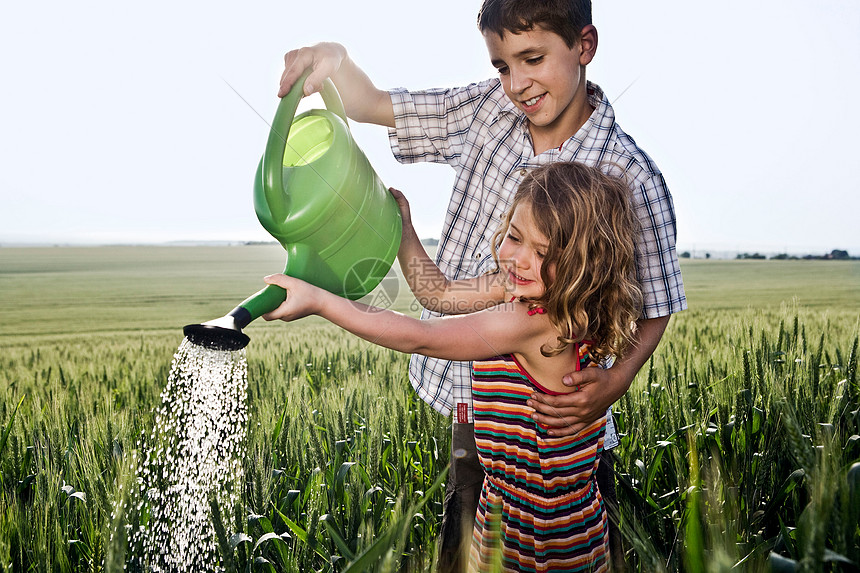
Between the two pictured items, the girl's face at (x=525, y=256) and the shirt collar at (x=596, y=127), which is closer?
the girl's face at (x=525, y=256)

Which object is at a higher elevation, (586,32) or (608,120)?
(586,32)

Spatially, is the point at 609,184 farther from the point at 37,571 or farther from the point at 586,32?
the point at 37,571

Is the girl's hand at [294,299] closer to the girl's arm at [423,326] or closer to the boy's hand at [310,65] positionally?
the girl's arm at [423,326]

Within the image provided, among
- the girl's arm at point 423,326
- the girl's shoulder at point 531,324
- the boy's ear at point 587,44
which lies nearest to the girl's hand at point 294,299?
the girl's arm at point 423,326

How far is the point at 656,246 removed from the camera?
1444 mm

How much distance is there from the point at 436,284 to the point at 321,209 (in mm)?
413

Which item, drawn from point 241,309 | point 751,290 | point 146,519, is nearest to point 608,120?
point 241,309

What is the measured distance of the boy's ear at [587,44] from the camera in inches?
58.7

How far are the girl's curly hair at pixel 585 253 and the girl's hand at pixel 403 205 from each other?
1.07 ft

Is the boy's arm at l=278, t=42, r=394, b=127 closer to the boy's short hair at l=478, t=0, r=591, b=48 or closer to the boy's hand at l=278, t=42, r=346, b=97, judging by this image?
the boy's hand at l=278, t=42, r=346, b=97

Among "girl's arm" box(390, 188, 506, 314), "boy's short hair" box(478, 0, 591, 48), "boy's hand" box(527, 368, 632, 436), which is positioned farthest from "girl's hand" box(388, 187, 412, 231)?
"boy's hand" box(527, 368, 632, 436)

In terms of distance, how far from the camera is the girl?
121 centimetres

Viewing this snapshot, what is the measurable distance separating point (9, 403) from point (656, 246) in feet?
8.41

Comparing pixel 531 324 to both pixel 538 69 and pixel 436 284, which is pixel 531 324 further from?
pixel 538 69
